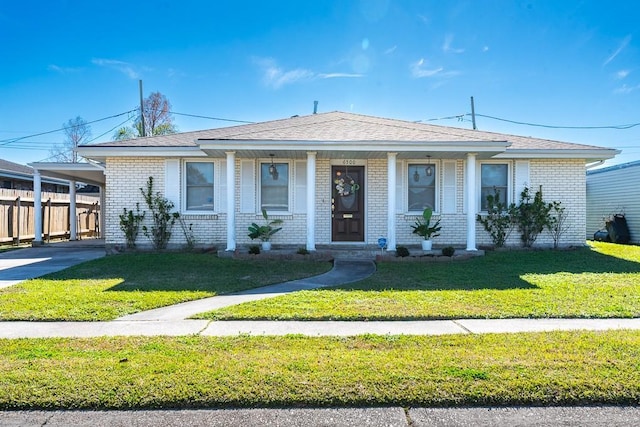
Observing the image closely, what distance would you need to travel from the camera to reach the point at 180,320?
535 centimetres

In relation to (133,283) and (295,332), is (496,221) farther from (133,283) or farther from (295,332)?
(133,283)

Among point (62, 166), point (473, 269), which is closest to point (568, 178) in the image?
point (473, 269)

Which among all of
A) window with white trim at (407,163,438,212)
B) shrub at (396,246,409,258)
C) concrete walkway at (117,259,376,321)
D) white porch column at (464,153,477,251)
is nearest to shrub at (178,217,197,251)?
concrete walkway at (117,259,376,321)

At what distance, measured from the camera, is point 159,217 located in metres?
11.7

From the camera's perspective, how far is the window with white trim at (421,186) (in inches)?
472

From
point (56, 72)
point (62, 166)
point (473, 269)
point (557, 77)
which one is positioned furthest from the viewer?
point (56, 72)

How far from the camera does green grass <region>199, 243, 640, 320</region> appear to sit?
5562mm

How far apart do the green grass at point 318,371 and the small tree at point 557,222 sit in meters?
8.30

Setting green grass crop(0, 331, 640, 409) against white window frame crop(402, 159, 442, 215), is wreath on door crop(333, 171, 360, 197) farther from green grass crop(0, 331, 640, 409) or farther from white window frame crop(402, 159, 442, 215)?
green grass crop(0, 331, 640, 409)

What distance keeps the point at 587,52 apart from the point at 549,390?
16045 mm

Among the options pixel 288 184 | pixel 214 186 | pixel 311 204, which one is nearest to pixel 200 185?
pixel 214 186

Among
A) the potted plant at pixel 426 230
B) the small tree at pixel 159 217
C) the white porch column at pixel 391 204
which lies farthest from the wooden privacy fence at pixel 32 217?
the potted plant at pixel 426 230

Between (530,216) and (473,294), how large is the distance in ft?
20.6

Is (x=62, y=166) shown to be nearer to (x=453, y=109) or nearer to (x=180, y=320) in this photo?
(x=180, y=320)
